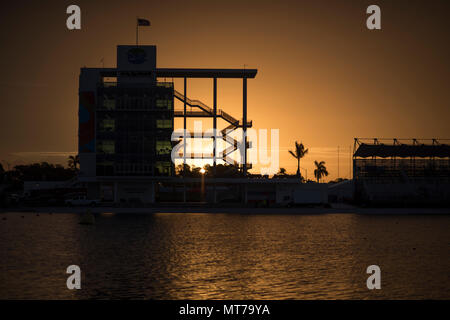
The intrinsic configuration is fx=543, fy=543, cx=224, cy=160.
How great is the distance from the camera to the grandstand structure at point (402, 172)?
112062mm

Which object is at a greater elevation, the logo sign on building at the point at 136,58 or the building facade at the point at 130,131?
the logo sign on building at the point at 136,58

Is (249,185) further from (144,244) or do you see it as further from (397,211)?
(144,244)

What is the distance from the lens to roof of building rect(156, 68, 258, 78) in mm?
110500

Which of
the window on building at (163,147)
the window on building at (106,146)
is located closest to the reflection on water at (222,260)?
the window on building at (106,146)

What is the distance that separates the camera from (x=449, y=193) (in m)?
113

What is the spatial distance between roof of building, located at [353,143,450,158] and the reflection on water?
43.1m

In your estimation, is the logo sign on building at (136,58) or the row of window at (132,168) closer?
the row of window at (132,168)

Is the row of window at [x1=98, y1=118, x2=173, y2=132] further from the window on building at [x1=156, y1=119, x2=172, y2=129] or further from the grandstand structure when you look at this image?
the grandstand structure

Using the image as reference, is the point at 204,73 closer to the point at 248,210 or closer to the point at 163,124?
the point at 163,124

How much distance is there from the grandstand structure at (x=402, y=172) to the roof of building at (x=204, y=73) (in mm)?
26919

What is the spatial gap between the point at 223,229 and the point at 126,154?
44030 millimetres

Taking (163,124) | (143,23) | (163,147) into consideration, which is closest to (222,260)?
(163,147)

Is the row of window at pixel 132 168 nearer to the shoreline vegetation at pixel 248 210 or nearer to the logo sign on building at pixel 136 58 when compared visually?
the shoreline vegetation at pixel 248 210

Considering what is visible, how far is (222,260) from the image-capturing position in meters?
41.8
